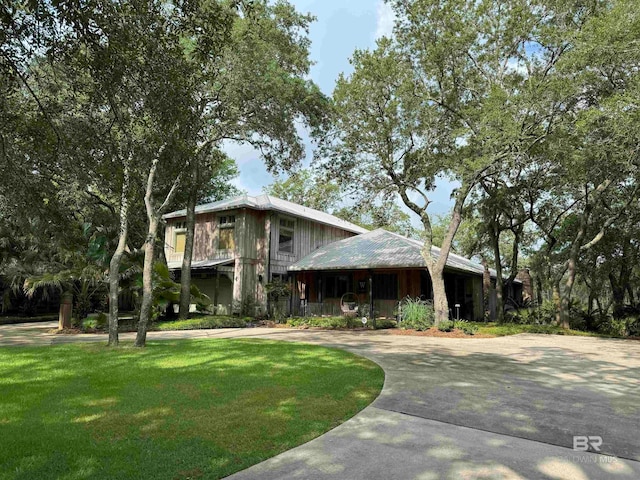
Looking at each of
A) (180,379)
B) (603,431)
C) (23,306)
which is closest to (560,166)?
(603,431)

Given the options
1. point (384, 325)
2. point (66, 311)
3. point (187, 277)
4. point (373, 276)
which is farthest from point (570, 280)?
point (66, 311)

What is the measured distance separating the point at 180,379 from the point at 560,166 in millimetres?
16670

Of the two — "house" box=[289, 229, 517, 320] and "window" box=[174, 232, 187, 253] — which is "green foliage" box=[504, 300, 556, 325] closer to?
"house" box=[289, 229, 517, 320]

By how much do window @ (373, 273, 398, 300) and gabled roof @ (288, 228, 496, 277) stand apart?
1.15 meters

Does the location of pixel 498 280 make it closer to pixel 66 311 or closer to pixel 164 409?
Result: pixel 66 311

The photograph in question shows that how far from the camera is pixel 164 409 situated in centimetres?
464

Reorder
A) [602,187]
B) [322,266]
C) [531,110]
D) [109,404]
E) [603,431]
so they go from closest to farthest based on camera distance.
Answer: [603,431] → [109,404] → [531,110] → [602,187] → [322,266]

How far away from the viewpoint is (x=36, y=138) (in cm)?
665

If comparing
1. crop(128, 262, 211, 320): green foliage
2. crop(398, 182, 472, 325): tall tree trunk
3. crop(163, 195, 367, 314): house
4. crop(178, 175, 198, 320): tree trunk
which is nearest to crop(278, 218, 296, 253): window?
crop(163, 195, 367, 314): house

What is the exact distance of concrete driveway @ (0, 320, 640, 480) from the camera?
→ 324cm

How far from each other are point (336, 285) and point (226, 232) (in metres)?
6.12

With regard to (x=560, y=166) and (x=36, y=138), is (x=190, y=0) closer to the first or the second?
(x=36, y=138)

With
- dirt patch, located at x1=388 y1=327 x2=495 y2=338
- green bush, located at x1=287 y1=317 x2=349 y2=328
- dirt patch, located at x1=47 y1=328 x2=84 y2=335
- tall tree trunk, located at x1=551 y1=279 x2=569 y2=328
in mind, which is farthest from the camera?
tall tree trunk, located at x1=551 y1=279 x2=569 y2=328

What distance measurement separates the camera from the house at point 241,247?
20.0m
